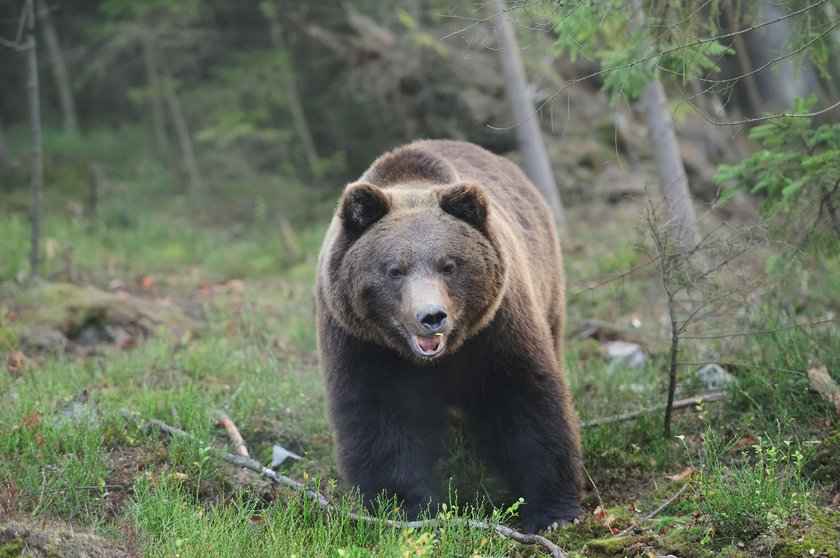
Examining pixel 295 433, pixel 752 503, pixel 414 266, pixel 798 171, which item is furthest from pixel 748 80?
pixel 752 503

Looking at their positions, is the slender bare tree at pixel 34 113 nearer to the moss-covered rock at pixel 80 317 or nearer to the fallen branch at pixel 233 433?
the moss-covered rock at pixel 80 317

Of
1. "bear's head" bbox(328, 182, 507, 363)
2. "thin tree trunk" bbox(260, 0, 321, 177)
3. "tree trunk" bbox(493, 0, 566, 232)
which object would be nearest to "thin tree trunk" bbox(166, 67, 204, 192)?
"thin tree trunk" bbox(260, 0, 321, 177)

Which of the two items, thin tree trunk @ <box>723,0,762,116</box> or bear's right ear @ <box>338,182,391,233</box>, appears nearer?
bear's right ear @ <box>338,182,391,233</box>

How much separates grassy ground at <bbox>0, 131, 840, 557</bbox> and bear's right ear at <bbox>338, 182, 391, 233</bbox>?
5.54 feet

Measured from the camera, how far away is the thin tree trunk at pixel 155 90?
18.6 metres

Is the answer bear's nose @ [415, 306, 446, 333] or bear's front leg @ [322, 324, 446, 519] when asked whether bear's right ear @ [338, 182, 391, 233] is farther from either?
bear's nose @ [415, 306, 446, 333]

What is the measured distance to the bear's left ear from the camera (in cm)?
561

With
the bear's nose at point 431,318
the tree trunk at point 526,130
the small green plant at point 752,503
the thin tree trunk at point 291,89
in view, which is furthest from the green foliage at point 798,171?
the thin tree trunk at point 291,89

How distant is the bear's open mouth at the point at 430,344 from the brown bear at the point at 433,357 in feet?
0.18

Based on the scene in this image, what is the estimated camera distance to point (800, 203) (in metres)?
6.95

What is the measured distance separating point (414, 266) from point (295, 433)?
247 cm

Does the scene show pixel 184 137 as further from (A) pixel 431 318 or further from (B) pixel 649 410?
(A) pixel 431 318

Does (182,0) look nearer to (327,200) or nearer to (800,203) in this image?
(327,200)

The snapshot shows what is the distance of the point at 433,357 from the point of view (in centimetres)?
520
